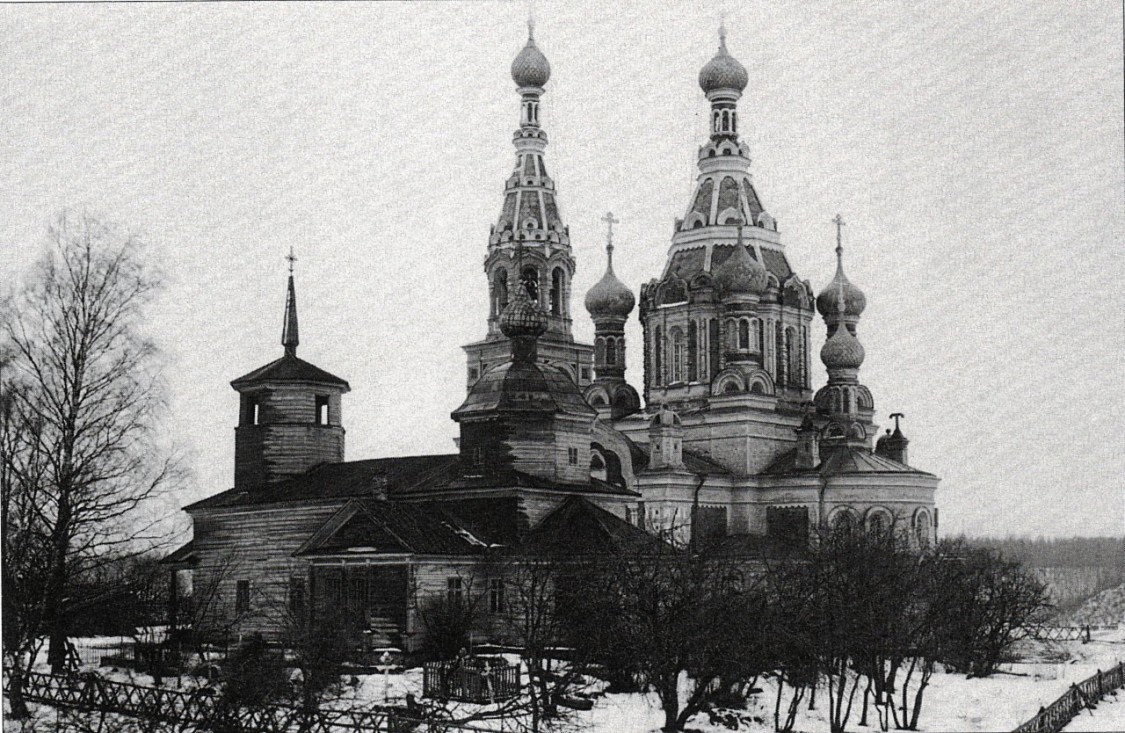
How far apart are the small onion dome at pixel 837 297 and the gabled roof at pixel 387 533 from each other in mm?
24701

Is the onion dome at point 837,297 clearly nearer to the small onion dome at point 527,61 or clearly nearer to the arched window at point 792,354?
the arched window at point 792,354

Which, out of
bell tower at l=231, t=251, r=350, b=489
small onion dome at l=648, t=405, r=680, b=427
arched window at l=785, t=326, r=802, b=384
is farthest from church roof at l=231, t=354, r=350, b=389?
arched window at l=785, t=326, r=802, b=384

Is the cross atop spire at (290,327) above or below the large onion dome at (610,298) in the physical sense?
below

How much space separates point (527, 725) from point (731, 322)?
2803 cm

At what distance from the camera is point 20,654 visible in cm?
1600

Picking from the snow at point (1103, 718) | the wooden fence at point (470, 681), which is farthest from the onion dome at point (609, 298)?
the snow at point (1103, 718)

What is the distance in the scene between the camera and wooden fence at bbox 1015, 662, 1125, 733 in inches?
568

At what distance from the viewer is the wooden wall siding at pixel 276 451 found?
27547mm

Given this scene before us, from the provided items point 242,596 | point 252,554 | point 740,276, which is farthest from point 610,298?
point 242,596

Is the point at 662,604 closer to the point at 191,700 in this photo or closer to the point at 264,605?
the point at 191,700

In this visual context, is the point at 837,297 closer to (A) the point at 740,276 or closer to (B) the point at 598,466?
(A) the point at 740,276

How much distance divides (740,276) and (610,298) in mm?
5285

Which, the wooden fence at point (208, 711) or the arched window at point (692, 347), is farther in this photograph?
Answer: the arched window at point (692, 347)

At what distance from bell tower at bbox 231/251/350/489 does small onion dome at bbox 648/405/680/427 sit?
14071 mm
